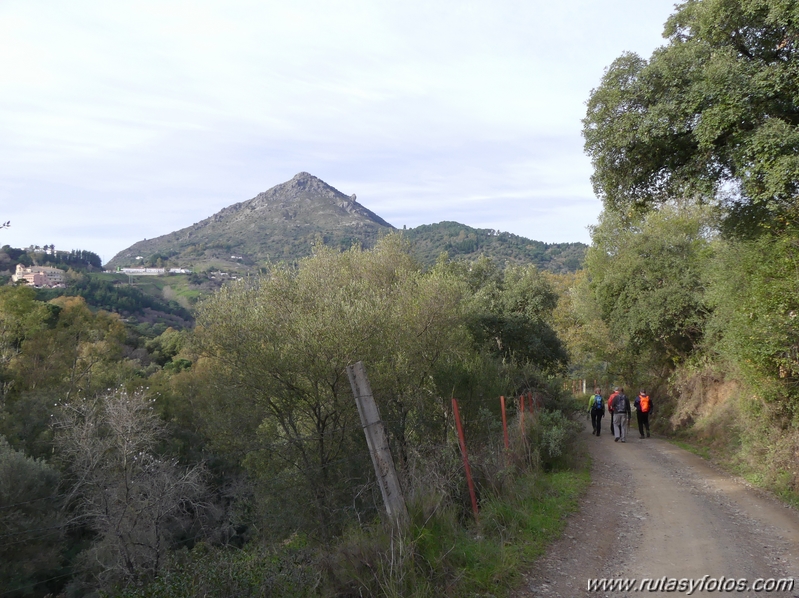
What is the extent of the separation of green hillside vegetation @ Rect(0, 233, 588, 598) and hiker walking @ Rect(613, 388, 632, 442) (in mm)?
2446

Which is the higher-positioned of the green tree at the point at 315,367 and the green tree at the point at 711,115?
the green tree at the point at 711,115

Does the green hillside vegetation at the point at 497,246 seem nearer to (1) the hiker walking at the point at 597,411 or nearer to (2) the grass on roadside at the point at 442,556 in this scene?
(1) the hiker walking at the point at 597,411

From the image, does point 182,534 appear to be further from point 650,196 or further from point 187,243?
point 187,243

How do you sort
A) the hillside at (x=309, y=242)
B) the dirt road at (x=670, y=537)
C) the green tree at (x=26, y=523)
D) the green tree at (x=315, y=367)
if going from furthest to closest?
the hillside at (x=309, y=242)
the green tree at (x=26, y=523)
the green tree at (x=315, y=367)
the dirt road at (x=670, y=537)

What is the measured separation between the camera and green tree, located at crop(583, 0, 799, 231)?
9.14m

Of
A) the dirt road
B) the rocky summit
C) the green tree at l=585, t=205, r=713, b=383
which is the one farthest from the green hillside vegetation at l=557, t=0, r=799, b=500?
the rocky summit

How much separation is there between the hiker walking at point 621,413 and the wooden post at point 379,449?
14.0 metres

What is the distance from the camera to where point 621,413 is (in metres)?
17.9

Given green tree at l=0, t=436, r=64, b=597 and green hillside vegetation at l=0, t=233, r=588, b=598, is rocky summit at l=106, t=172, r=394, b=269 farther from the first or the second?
green tree at l=0, t=436, r=64, b=597

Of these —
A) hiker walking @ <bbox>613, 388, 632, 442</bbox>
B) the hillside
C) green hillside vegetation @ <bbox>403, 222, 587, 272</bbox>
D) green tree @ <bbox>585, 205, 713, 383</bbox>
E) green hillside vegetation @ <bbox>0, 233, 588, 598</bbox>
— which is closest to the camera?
green hillside vegetation @ <bbox>0, 233, 588, 598</bbox>

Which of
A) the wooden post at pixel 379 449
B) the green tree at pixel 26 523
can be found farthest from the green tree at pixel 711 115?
the green tree at pixel 26 523

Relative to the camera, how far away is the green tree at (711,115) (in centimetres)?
914

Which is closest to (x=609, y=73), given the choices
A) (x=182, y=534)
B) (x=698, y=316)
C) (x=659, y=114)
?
(x=659, y=114)

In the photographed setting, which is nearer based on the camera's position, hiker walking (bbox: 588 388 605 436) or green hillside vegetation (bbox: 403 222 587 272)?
hiker walking (bbox: 588 388 605 436)
